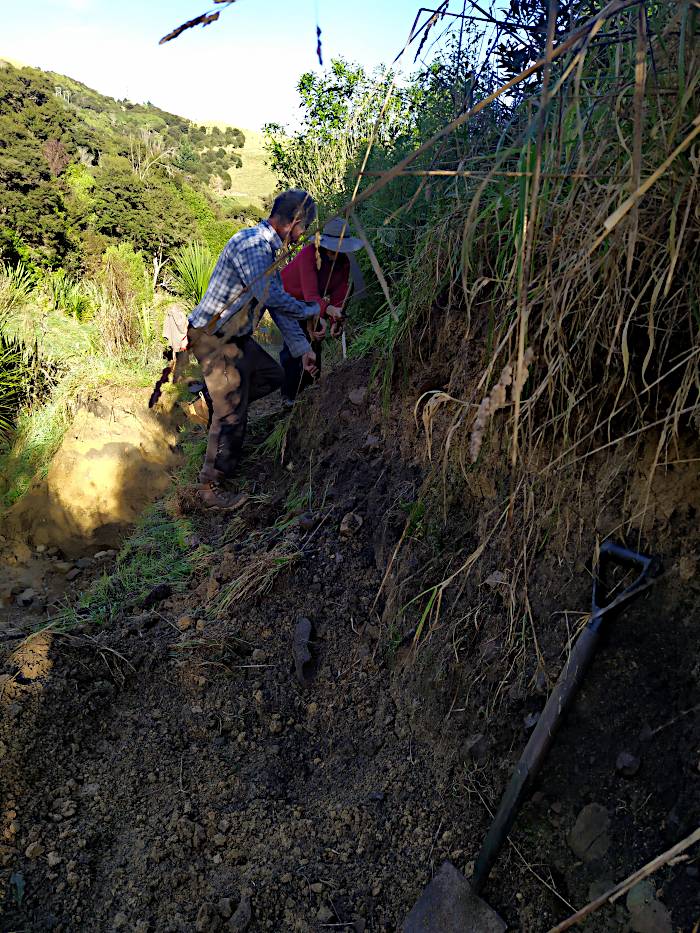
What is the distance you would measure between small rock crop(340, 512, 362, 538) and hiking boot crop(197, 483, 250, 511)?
130 centimetres

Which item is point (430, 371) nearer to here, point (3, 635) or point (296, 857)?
point (296, 857)

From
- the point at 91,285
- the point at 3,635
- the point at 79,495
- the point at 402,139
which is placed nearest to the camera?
the point at 3,635

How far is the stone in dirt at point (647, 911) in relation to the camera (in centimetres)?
147

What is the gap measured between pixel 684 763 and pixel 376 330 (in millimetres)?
2829

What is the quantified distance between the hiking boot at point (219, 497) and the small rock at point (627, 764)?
304 centimetres

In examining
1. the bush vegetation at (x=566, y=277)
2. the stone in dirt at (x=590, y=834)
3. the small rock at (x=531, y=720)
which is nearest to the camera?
the bush vegetation at (x=566, y=277)

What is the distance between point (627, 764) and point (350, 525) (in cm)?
176

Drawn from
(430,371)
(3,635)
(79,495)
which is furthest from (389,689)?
(79,495)

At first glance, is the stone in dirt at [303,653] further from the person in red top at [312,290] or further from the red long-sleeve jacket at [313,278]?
the red long-sleeve jacket at [313,278]

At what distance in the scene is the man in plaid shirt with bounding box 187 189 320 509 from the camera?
14.4ft

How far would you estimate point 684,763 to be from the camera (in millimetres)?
1624

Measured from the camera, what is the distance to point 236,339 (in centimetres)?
459

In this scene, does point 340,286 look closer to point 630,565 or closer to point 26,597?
point 26,597

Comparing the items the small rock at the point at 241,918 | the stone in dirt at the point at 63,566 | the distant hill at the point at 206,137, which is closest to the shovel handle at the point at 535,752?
the small rock at the point at 241,918
